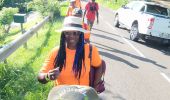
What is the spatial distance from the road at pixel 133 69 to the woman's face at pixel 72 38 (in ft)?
12.9

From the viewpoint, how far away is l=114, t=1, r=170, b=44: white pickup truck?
53.4 feet

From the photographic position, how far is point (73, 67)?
170 inches

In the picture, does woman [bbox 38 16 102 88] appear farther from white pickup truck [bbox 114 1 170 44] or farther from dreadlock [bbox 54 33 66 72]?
white pickup truck [bbox 114 1 170 44]

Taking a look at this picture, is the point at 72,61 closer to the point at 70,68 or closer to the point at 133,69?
the point at 70,68

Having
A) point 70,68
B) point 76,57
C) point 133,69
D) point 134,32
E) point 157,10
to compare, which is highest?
point 76,57

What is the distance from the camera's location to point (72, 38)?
423cm

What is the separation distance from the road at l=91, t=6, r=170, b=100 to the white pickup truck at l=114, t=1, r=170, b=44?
460 mm

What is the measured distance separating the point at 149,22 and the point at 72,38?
1235cm

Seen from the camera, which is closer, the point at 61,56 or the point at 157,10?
the point at 61,56

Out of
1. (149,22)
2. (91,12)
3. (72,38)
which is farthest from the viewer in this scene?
(149,22)

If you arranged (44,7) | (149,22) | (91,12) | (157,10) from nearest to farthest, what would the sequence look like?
(91,12), (149,22), (157,10), (44,7)

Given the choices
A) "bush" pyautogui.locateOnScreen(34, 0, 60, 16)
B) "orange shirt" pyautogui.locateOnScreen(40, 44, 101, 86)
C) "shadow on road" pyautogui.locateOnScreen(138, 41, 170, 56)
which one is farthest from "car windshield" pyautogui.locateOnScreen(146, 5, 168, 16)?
"orange shirt" pyautogui.locateOnScreen(40, 44, 101, 86)

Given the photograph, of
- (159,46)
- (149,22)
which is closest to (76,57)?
(149,22)

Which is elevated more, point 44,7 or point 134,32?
point 44,7
